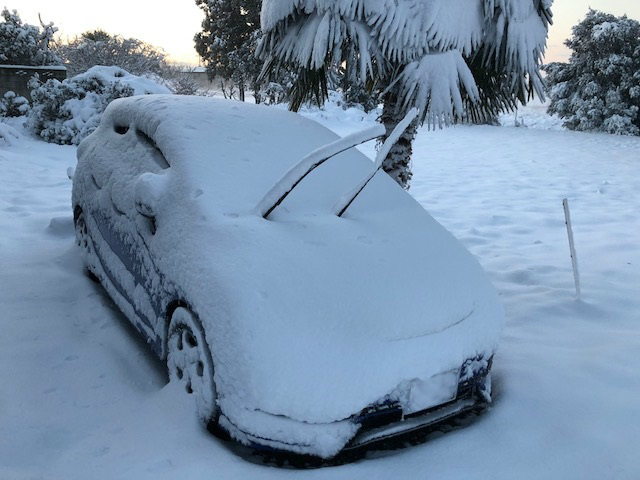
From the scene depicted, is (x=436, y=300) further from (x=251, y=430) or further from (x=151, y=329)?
(x=151, y=329)

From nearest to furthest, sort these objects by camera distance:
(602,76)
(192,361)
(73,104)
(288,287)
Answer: (288,287), (192,361), (73,104), (602,76)

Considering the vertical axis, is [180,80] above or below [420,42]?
below

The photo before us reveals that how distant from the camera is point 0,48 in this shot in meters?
16.0

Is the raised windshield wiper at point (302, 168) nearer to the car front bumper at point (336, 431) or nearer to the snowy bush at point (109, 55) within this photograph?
the car front bumper at point (336, 431)

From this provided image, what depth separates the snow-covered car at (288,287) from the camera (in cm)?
205

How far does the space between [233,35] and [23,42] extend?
34.4ft

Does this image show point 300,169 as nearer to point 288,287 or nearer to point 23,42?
point 288,287

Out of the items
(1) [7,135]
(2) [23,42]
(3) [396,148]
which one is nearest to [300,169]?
(3) [396,148]

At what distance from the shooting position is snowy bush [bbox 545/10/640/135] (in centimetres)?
1916

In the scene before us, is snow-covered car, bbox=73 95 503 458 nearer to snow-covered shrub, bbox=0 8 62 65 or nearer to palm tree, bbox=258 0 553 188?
palm tree, bbox=258 0 553 188

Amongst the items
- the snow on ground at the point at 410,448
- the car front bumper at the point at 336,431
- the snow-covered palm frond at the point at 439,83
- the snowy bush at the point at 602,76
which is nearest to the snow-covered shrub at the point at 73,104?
the snow on ground at the point at 410,448

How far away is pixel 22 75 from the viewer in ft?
47.7

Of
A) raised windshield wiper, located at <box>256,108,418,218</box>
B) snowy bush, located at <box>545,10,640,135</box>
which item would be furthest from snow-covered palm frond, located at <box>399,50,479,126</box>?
snowy bush, located at <box>545,10,640,135</box>

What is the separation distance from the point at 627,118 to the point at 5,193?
1970cm
